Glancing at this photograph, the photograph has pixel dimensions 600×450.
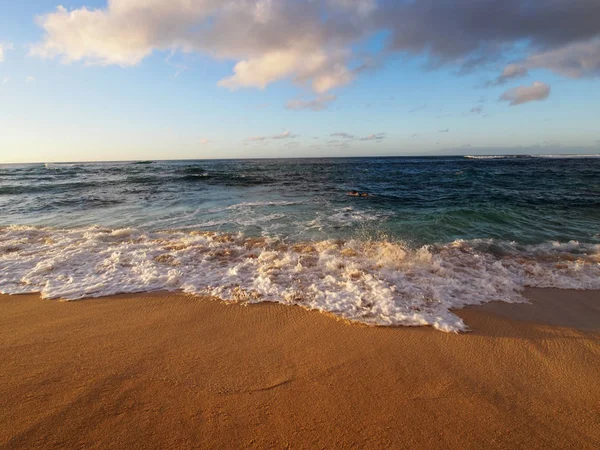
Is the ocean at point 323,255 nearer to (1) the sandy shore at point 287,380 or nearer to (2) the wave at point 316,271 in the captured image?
(2) the wave at point 316,271

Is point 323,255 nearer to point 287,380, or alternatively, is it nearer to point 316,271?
point 316,271

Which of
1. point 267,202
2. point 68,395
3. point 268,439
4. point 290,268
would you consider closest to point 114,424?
point 68,395

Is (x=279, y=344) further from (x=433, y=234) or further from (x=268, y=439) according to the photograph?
(x=433, y=234)

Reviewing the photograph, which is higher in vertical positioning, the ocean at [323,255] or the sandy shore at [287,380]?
the ocean at [323,255]

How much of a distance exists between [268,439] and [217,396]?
2.08 ft

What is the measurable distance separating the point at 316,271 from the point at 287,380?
108 inches

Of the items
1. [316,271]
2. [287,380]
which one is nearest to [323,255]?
[316,271]

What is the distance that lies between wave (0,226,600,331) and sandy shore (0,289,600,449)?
47 cm

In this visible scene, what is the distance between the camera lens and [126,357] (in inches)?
119

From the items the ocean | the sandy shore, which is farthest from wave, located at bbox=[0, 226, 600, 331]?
the sandy shore

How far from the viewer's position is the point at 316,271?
5355 mm

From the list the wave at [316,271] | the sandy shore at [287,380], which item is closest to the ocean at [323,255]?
the wave at [316,271]

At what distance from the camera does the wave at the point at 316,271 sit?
4312 mm

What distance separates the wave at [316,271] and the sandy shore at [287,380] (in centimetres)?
47
